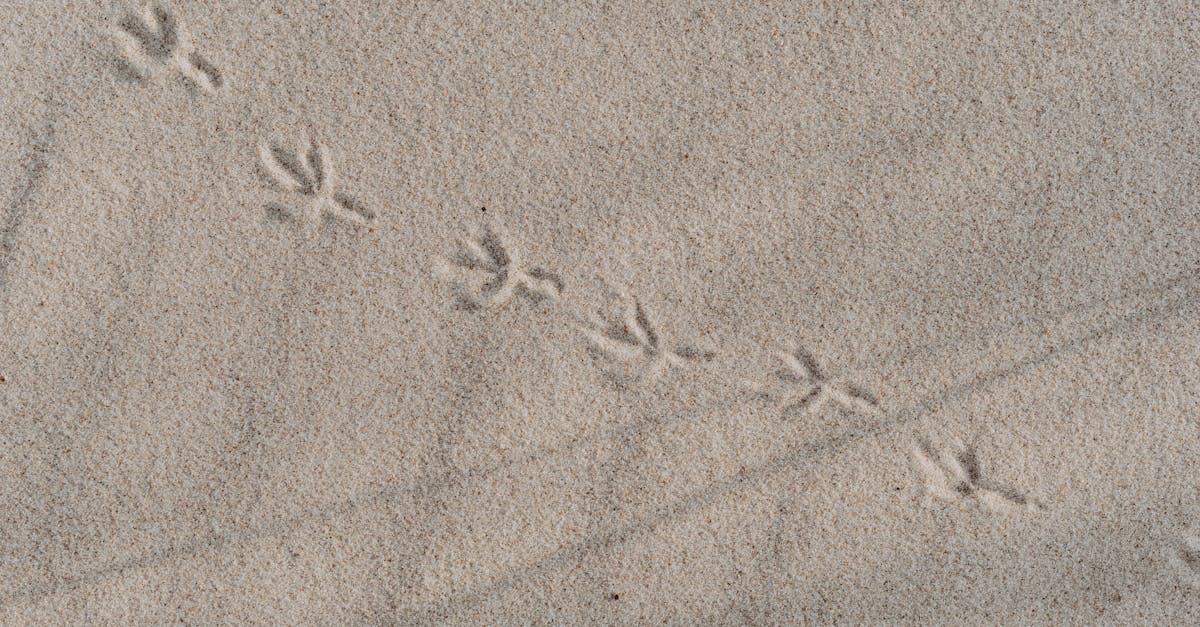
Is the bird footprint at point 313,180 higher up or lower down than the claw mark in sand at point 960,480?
higher up

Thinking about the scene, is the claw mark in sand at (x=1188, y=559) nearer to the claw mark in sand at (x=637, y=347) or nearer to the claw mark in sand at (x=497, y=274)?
the claw mark in sand at (x=637, y=347)

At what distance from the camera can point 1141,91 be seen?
1.56 meters

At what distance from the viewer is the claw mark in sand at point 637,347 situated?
5.12 ft

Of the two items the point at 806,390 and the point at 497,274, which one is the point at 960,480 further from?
the point at 497,274

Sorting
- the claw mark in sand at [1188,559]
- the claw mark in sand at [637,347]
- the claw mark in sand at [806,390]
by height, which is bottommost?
the claw mark in sand at [1188,559]

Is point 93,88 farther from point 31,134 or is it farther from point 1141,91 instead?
point 1141,91

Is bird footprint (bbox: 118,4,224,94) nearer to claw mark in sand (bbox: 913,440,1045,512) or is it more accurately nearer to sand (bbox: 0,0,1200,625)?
sand (bbox: 0,0,1200,625)

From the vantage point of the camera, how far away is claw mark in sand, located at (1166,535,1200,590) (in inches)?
61.4

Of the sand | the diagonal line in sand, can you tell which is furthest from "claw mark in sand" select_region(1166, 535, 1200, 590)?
the diagonal line in sand

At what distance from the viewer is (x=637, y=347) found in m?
1.57

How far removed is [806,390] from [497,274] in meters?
0.66

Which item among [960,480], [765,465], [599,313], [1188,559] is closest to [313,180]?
[599,313]

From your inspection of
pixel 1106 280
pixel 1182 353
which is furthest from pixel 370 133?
pixel 1182 353

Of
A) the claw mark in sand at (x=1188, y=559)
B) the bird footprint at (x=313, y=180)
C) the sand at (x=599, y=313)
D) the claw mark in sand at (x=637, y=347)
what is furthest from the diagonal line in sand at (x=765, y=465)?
the bird footprint at (x=313, y=180)
